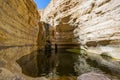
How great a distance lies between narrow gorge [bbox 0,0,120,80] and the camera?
5.53m

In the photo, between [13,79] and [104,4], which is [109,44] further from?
[13,79]

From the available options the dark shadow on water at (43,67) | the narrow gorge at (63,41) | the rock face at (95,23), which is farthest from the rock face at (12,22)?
the rock face at (95,23)

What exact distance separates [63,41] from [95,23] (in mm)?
10890

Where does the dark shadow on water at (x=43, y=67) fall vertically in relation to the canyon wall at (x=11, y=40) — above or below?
below

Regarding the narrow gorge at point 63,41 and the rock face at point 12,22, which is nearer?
the narrow gorge at point 63,41

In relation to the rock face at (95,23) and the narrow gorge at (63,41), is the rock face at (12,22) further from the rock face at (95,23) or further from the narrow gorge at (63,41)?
the rock face at (95,23)

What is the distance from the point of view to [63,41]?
25219mm

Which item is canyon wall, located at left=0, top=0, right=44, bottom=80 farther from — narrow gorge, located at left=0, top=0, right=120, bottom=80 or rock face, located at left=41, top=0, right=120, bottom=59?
rock face, located at left=41, top=0, right=120, bottom=59

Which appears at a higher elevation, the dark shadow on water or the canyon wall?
the canyon wall

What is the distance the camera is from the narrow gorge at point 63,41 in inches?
218

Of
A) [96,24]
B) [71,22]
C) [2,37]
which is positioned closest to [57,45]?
[71,22]

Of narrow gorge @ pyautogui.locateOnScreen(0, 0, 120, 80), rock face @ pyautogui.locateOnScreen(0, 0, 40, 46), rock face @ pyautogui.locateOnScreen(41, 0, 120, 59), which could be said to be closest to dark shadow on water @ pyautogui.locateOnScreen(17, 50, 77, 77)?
narrow gorge @ pyautogui.locateOnScreen(0, 0, 120, 80)

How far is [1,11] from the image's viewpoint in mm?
5457

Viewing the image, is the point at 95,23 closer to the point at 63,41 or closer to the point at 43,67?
the point at 43,67
